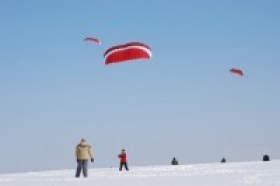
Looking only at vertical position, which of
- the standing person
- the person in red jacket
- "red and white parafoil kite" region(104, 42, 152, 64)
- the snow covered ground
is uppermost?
"red and white parafoil kite" region(104, 42, 152, 64)

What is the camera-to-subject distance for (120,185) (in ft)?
56.6

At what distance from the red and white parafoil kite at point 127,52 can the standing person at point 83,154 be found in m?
3.91

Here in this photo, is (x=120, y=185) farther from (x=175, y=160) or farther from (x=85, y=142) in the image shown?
(x=175, y=160)

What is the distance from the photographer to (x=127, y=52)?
76.4ft

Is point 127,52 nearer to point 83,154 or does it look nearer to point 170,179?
point 83,154

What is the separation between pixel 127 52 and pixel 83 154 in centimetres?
493

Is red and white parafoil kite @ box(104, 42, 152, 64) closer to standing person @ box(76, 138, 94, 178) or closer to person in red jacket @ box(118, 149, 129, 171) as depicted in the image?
standing person @ box(76, 138, 94, 178)

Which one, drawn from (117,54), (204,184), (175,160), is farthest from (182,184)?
(175,160)

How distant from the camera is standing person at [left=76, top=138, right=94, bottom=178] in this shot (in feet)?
80.8

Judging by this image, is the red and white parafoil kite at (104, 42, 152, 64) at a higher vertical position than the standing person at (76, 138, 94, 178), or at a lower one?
higher

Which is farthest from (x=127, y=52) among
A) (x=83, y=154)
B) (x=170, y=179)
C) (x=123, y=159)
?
(x=123, y=159)

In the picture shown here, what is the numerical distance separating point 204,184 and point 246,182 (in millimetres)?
1383

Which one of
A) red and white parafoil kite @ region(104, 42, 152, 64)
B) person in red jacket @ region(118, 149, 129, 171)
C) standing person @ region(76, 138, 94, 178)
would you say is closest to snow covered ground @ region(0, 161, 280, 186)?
standing person @ region(76, 138, 94, 178)

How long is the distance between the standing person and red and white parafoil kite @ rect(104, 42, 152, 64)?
391 centimetres
